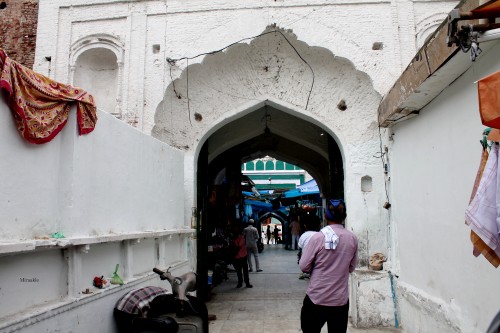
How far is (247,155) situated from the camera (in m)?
12.6

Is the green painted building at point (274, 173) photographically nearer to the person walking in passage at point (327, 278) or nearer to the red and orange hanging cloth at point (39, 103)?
the person walking in passage at point (327, 278)

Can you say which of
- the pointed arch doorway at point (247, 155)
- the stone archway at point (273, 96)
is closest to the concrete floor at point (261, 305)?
the pointed arch doorway at point (247, 155)

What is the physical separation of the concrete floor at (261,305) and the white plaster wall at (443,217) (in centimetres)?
124

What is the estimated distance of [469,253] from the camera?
11.9ft

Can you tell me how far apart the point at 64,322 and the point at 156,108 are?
4280 millimetres

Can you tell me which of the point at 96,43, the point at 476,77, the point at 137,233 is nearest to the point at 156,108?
the point at 96,43

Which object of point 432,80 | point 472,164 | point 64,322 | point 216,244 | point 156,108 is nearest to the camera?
point 64,322

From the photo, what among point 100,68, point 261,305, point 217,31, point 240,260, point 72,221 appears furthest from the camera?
point 240,260

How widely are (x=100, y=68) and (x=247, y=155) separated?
5.78 meters

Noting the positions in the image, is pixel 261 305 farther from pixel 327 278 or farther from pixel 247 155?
pixel 247 155

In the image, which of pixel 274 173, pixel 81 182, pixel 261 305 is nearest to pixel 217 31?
pixel 81 182

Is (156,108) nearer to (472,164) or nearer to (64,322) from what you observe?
(64,322)

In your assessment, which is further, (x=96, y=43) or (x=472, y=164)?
(x=96, y=43)

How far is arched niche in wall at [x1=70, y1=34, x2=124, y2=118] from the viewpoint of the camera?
720 centimetres
